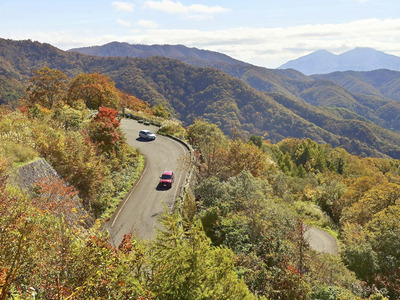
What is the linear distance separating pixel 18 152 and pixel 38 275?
10.9 metres

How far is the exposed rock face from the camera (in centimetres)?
1347

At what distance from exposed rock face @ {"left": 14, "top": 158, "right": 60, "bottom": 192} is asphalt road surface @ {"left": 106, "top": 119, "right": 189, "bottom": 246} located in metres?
5.40

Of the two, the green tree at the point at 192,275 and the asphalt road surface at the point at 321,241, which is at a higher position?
the green tree at the point at 192,275

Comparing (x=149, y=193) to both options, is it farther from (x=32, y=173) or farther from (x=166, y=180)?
(x=32, y=173)

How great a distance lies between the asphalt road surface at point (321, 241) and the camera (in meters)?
25.3

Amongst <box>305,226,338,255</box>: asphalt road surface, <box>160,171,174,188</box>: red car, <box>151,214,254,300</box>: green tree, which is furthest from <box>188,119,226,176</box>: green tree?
<box>151,214,254,300</box>: green tree

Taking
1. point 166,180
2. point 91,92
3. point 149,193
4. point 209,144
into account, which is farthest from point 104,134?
point 91,92

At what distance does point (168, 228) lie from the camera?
25.2ft

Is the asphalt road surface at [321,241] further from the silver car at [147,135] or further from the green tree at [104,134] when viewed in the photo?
the silver car at [147,135]

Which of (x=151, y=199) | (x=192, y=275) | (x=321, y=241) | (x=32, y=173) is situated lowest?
(x=321, y=241)

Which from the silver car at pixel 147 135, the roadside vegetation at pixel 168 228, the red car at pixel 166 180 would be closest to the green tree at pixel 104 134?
the roadside vegetation at pixel 168 228

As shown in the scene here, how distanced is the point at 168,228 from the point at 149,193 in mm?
15700

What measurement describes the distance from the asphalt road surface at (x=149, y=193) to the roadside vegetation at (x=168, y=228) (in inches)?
45.0

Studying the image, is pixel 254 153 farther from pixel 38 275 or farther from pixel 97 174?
pixel 38 275
